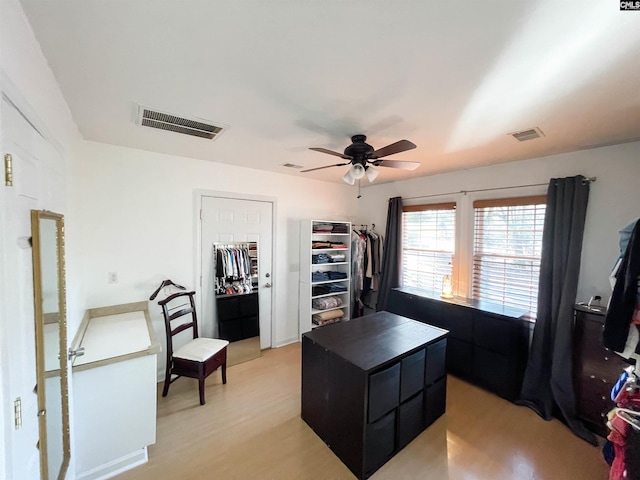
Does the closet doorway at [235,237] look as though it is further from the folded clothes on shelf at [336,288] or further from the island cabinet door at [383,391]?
the island cabinet door at [383,391]

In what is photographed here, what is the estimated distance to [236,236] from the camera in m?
3.39

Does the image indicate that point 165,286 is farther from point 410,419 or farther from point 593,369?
point 593,369

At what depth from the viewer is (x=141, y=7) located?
0.98 meters

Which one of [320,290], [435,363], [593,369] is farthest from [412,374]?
[320,290]

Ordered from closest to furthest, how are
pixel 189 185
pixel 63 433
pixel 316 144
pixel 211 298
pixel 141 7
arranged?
pixel 141 7 < pixel 63 433 < pixel 316 144 < pixel 189 185 < pixel 211 298

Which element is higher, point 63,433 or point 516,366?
point 63,433

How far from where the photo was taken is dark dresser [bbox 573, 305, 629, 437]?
83.3 inches

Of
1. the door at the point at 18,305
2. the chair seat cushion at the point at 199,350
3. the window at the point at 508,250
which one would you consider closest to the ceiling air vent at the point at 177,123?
the door at the point at 18,305

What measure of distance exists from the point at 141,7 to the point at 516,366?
3.72 m

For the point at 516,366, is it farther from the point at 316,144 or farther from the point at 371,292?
the point at 316,144

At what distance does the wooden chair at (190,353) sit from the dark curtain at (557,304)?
3.05m

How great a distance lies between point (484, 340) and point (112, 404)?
129 inches

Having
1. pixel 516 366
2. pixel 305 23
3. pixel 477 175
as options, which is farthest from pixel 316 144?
pixel 516 366

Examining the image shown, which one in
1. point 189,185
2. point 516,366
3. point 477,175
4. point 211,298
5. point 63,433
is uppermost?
point 477,175
